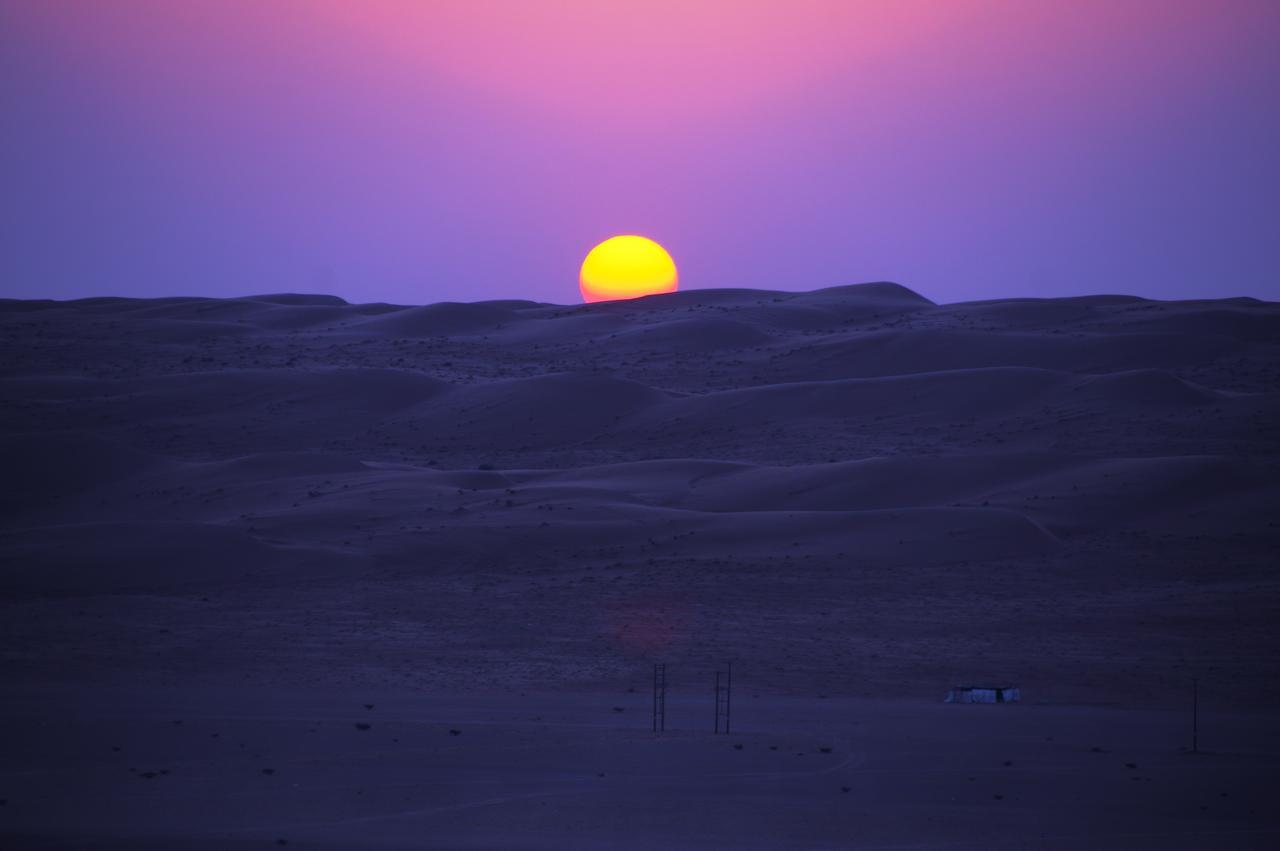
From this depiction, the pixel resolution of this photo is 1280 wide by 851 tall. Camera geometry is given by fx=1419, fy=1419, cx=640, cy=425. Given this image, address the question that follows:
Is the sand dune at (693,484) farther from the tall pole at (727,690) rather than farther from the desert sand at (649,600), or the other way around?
the tall pole at (727,690)

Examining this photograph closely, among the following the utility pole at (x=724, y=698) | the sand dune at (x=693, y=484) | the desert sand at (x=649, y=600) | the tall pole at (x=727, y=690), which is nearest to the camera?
the desert sand at (x=649, y=600)

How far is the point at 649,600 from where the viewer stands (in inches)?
814

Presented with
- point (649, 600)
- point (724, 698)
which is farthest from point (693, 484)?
point (724, 698)

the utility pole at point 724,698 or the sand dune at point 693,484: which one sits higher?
the sand dune at point 693,484

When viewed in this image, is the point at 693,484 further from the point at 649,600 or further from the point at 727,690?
the point at 727,690

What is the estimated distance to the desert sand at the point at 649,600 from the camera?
11070mm

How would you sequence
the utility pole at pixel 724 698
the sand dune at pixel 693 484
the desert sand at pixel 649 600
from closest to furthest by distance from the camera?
the desert sand at pixel 649 600 → the utility pole at pixel 724 698 → the sand dune at pixel 693 484

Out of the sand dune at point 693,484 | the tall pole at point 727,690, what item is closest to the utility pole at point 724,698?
the tall pole at point 727,690

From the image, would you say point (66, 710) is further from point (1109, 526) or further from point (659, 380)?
point (659, 380)

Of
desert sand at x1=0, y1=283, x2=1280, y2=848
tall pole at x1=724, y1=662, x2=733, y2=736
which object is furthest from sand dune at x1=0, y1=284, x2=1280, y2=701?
tall pole at x1=724, y1=662, x2=733, y2=736

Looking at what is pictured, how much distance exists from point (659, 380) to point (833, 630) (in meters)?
29.2

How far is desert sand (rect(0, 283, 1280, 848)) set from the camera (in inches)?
436

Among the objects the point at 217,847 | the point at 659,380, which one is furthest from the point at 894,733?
the point at 659,380

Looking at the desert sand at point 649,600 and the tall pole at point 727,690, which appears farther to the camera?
A: the tall pole at point 727,690
